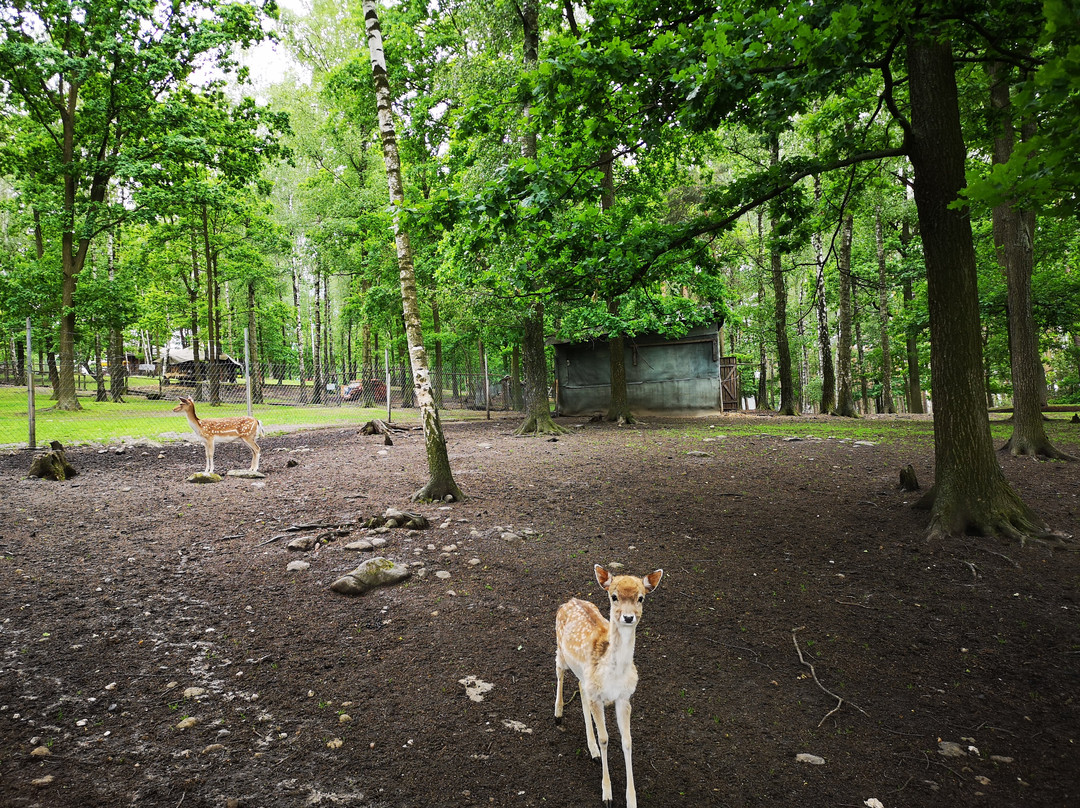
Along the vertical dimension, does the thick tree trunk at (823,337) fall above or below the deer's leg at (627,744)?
above

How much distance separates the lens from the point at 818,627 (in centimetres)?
416

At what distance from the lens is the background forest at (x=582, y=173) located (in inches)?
202

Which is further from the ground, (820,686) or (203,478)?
(203,478)

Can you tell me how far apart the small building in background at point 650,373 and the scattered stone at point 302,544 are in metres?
19.7

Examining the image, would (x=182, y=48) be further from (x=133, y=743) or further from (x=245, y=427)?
(x=133, y=743)

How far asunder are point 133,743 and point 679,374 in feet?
76.6

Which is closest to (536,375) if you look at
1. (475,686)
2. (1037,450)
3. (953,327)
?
(1037,450)

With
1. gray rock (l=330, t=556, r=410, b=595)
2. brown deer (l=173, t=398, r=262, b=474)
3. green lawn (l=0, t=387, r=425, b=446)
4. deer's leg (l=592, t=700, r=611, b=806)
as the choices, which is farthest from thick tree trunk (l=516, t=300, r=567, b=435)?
deer's leg (l=592, t=700, r=611, b=806)

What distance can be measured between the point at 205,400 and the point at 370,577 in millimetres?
27153

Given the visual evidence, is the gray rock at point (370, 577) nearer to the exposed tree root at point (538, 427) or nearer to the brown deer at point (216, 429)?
the brown deer at point (216, 429)

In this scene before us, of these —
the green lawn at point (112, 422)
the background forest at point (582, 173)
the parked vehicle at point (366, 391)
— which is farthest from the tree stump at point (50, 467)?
the parked vehicle at point (366, 391)

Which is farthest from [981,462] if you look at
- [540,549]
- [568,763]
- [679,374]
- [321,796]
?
[679,374]

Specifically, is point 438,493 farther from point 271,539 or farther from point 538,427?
point 538,427

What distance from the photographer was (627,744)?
2436 mm
